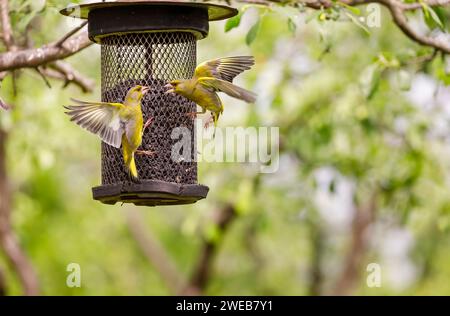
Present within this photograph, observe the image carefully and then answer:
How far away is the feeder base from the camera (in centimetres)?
534

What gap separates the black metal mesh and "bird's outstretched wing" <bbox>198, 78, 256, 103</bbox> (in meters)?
0.36

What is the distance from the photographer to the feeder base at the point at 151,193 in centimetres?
534

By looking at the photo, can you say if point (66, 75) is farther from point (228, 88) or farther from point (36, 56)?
point (228, 88)

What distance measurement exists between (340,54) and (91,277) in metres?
9.31

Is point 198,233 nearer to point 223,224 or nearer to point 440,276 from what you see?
point 223,224

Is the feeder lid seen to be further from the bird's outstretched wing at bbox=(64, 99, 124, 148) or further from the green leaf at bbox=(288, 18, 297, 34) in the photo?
the bird's outstretched wing at bbox=(64, 99, 124, 148)

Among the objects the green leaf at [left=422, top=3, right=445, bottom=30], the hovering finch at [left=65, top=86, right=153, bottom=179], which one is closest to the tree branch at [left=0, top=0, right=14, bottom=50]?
the hovering finch at [left=65, top=86, right=153, bottom=179]

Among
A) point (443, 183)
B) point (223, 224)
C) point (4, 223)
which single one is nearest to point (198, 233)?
point (223, 224)

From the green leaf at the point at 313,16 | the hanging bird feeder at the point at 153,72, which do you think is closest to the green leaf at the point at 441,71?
the green leaf at the point at 313,16

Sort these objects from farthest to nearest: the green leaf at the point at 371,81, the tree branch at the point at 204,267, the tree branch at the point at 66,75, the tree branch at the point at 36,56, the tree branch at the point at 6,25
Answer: the tree branch at the point at 204,267
the tree branch at the point at 66,75
the green leaf at the point at 371,81
the tree branch at the point at 6,25
the tree branch at the point at 36,56

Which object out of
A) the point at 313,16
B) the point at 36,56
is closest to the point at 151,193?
the point at 36,56

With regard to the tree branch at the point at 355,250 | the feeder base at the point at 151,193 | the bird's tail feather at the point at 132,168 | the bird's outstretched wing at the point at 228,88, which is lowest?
the tree branch at the point at 355,250

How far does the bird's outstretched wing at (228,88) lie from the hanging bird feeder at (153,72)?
34 centimetres

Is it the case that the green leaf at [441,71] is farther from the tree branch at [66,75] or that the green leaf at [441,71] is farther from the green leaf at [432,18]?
the tree branch at [66,75]
